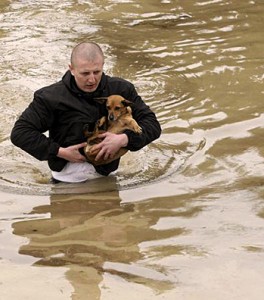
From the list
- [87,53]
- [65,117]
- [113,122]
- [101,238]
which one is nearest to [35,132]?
[65,117]

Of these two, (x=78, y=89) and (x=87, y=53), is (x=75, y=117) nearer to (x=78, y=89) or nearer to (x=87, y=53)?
(x=78, y=89)

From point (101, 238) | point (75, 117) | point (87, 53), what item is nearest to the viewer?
point (101, 238)

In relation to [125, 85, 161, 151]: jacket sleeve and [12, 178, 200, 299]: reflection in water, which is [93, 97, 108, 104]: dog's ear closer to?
[125, 85, 161, 151]: jacket sleeve

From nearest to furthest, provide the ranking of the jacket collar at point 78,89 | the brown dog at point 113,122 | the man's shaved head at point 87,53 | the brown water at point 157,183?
the brown water at point 157,183 < the man's shaved head at point 87,53 < the brown dog at point 113,122 < the jacket collar at point 78,89

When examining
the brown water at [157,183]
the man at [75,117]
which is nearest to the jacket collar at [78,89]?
the man at [75,117]

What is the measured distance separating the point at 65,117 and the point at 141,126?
1.77 feet

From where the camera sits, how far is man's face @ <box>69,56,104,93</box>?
542 centimetres

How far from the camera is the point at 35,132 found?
18.4ft

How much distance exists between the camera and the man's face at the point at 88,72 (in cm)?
542

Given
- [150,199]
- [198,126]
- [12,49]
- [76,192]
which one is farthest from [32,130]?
[12,49]

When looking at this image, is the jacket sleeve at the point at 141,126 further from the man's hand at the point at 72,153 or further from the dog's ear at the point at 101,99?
the man's hand at the point at 72,153

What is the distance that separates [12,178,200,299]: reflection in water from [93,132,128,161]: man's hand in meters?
0.35

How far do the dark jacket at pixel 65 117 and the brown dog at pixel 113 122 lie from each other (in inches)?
2.6

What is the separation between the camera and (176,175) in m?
6.12
